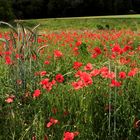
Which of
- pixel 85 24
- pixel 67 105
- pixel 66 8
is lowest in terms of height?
pixel 66 8

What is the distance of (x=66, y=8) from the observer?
1916 inches

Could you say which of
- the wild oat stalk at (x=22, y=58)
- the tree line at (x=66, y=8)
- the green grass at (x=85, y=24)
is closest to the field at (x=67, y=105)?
the wild oat stalk at (x=22, y=58)

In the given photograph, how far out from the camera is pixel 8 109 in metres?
4.00

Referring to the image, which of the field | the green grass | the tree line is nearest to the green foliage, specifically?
the green grass

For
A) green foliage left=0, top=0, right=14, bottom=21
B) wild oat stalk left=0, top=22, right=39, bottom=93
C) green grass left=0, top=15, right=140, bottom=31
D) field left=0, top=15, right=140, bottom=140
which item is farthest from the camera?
green foliage left=0, top=0, right=14, bottom=21

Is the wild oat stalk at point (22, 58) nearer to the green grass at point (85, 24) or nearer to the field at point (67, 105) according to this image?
the field at point (67, 105)

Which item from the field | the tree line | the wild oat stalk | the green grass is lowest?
the tree line

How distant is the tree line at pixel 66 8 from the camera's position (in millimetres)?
45625

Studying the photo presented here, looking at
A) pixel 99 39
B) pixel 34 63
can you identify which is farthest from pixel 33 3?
pixel 34 63

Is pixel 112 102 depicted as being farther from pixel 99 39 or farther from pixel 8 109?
pixel 99 39

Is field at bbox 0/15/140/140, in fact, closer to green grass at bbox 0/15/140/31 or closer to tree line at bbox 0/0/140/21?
green grass at bbox 0/15/140/31

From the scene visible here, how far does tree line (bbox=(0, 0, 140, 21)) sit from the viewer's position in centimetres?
4562

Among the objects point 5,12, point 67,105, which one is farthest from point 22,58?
point 5,12

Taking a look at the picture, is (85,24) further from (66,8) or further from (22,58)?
(66,8)
